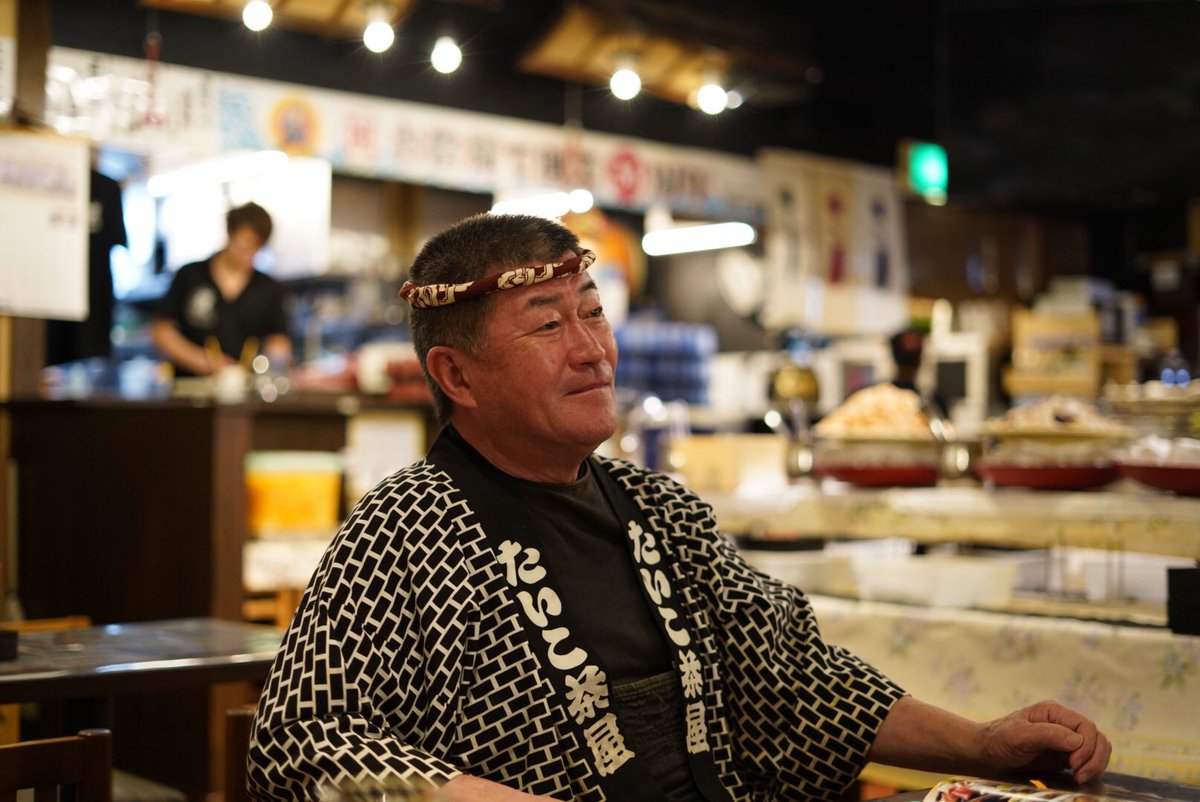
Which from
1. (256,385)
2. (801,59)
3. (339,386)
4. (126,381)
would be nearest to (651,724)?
(256,385)

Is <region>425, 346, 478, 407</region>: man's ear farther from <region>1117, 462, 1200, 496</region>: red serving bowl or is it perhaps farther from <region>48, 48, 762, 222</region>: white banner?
<region>48, 48, 762, 222</region>: white banner

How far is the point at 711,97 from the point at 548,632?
6972 mm

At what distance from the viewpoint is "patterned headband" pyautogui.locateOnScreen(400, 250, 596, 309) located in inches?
69.9

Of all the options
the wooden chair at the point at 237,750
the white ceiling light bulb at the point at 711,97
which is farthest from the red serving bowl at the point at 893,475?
the white ceiling light bulb at the point at 711,97

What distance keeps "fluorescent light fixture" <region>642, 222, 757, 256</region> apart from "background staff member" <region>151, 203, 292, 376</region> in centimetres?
A: 548

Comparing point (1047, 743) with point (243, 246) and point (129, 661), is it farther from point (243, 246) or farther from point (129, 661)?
point (243, 246)

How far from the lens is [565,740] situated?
165 cm

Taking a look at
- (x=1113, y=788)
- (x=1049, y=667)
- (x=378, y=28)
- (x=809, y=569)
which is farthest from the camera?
(x=378, y=28)

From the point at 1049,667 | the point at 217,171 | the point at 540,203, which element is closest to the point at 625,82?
the point at 540,203

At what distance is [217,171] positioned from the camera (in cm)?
755

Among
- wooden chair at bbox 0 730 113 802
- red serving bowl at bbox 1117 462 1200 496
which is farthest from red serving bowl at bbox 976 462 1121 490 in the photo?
wooden chair at bbox 0 730 113 802

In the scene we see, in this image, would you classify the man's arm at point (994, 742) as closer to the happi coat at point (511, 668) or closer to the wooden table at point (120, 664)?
the happi coat at point (511, 668)

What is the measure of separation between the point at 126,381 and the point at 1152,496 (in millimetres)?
9338

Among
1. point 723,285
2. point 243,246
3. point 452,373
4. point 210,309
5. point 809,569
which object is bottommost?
point 809,569
